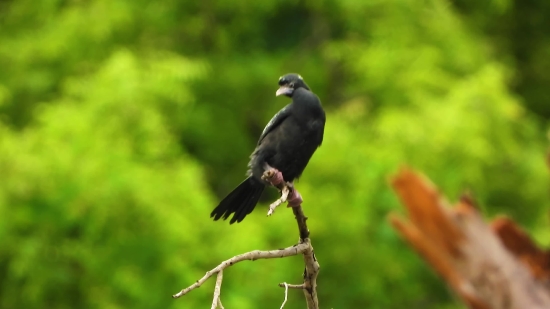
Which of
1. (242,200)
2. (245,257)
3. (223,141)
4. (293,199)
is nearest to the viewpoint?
(245,257)

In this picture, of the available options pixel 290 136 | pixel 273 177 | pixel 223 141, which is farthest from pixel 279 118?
pixel 223 141

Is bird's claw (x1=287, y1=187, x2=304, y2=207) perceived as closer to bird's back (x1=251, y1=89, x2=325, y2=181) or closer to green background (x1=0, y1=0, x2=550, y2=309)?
bird's back (x1=251, y1=89, x2=325, y2=181)

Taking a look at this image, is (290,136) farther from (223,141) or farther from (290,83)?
(223,141)

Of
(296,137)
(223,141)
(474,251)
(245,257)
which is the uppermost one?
(223,141)

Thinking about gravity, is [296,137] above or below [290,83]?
below

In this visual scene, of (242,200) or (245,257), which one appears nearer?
(245,257)

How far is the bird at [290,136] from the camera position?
206cm

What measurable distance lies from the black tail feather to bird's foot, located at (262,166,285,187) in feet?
0.63

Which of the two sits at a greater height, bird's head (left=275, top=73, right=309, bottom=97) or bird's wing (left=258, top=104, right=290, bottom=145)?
bird's head (left=275, top=73, right=309, bottom=97)

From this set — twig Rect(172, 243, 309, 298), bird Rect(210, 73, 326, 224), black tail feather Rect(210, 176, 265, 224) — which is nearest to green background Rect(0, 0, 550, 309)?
black tail feather Rect(210, 176, 265, 224)

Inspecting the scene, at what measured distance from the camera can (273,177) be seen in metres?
2.02

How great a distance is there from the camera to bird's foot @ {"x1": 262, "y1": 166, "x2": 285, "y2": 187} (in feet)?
6.62

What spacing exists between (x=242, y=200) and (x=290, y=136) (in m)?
0.29

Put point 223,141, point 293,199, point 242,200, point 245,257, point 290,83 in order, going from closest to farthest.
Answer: point 245,257
point 293,199
point 290,83
point 242,200
point 223,141
